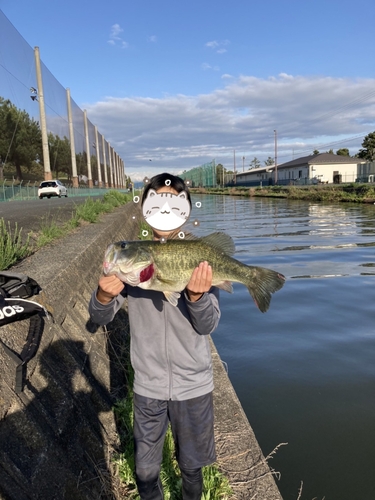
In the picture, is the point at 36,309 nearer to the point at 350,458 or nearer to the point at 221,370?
the point at 221,370

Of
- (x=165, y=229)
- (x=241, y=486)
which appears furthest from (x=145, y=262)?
(x=241, y=486)

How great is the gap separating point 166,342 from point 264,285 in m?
0.70

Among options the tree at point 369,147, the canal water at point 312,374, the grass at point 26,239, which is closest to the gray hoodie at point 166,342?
the canal water at point 312,374

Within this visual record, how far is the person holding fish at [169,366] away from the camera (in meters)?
2.28

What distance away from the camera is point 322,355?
18.6ft

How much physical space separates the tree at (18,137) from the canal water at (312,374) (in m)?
24.3

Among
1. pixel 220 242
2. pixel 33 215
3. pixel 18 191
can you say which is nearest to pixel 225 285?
pixel 220 242

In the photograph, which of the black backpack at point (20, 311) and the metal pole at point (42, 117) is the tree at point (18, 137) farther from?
the black backpack at point (20, 311)

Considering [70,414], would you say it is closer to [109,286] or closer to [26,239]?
[109,286]

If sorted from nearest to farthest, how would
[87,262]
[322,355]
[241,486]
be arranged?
1. [241,486]
2. [87,262]
3. [322,355]

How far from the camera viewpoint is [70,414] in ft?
8.45

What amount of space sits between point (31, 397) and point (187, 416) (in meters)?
0.93

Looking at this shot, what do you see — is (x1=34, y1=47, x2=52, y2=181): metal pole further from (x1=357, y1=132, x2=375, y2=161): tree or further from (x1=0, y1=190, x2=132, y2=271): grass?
(x1=357, y1=132, x2=375, y2=161): tree

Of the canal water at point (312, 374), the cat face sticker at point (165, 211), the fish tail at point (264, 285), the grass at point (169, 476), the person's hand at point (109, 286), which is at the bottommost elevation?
the canal water at point (312, 374)
